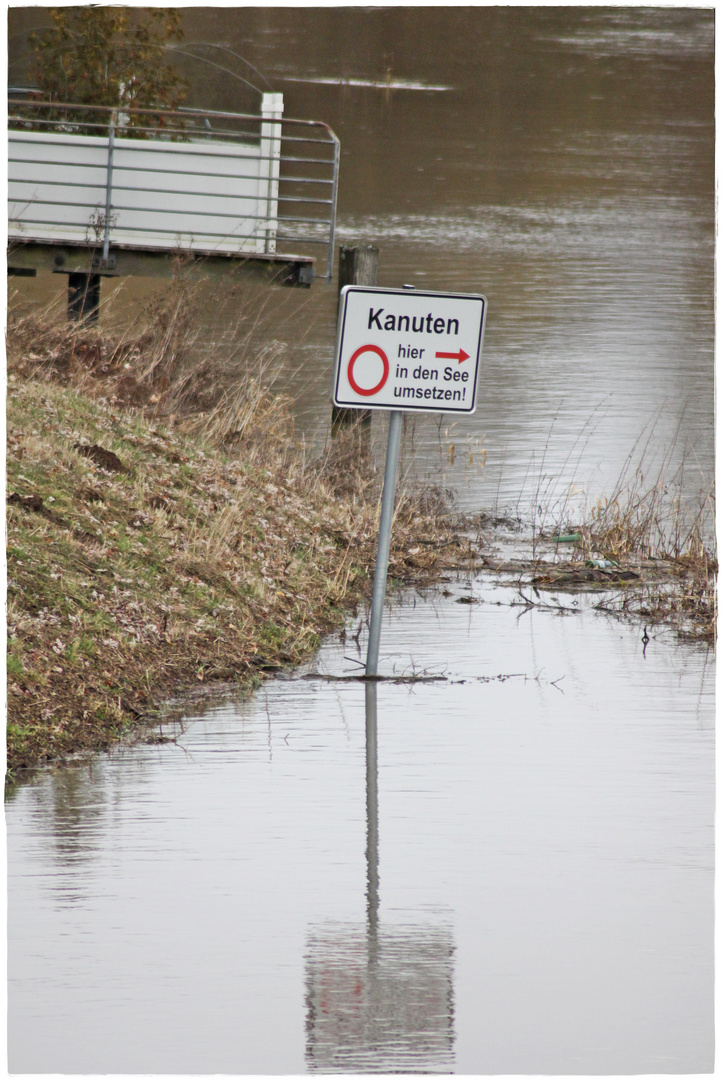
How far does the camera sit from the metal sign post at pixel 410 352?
22.1ft

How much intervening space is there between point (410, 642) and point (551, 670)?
87cm

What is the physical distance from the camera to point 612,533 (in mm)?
10203

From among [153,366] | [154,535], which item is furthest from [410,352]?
[153,366]

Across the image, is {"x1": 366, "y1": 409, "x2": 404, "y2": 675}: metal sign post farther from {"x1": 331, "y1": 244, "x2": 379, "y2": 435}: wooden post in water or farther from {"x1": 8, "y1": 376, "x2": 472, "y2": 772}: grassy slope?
{"x1": 331, "y1": 244, "x2": 379, "y2": 435}: wooden post in water

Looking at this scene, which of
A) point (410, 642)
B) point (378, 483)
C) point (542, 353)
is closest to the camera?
point (410, 642)

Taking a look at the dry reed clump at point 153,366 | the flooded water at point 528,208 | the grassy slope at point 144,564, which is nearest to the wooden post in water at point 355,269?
the flooded water at point 528,208

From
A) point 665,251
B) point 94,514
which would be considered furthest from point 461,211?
point 94,514

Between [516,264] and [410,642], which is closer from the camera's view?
[410,642]

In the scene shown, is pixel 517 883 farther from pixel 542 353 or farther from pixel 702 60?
pixel 702 60

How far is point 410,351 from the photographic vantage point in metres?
6.83

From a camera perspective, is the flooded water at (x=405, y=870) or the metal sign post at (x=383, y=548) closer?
the flooded water at (x=405, y=870)

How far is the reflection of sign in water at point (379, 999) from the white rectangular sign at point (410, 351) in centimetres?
310

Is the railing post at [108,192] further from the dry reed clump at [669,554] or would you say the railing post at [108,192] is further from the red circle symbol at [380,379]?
the red circle symbol at [380,379]

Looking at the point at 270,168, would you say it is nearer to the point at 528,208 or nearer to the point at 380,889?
the point at 380,889
